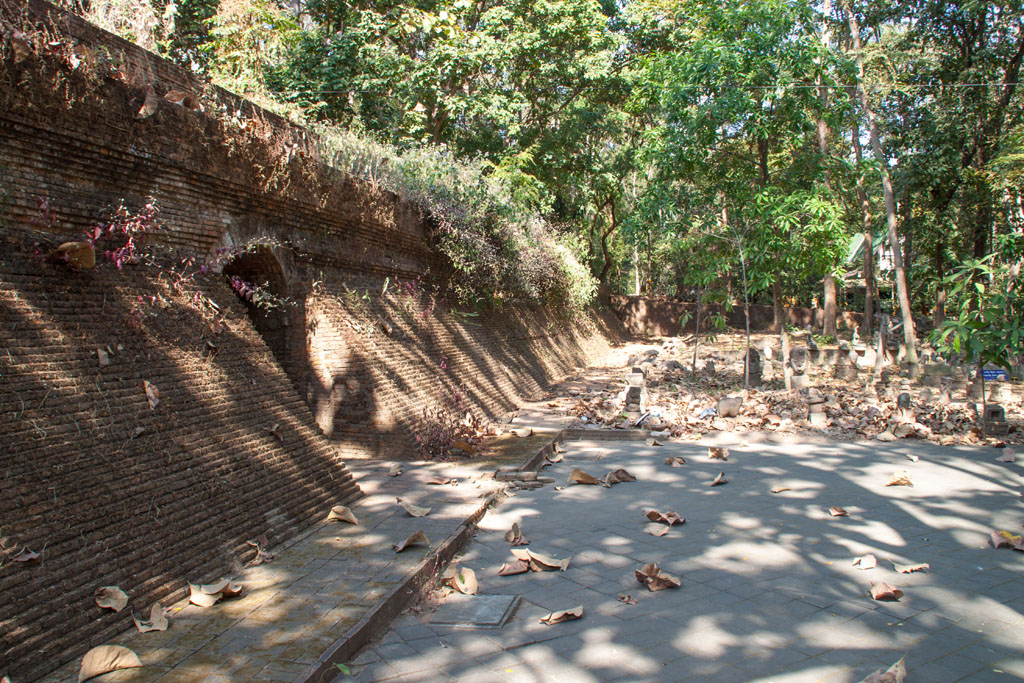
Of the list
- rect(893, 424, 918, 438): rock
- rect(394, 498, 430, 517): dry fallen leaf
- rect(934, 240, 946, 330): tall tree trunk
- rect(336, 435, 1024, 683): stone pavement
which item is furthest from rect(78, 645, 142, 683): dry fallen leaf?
rect(934, 240, 946, 330): tall tree trunk

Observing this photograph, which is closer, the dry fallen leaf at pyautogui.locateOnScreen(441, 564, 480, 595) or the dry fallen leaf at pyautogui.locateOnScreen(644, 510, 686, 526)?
the dry fallen leaf at pyautogui.locateOnScreen(441, 564, 480, 595)

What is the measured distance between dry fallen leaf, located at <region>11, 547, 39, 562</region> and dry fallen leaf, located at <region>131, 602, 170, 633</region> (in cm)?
56

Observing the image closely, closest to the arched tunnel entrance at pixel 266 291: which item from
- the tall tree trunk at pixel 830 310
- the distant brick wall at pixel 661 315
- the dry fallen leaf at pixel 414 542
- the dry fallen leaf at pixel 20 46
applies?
the dry fallen leaf at pixel 20 46

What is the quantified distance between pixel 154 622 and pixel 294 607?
680 millimetres

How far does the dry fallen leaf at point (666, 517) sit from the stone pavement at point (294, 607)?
1.55m

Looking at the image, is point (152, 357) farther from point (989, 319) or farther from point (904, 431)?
point (904, 431)

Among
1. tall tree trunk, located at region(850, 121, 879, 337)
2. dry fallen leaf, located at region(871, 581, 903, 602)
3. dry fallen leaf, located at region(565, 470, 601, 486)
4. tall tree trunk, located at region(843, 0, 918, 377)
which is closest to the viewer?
dry fallen leaf, located at region(871, 581, 903, 602)

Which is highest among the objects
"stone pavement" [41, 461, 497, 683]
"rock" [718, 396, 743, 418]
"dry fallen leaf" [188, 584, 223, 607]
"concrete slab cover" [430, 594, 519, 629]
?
"dry fallen leaf" [188, 584, 223, 607]

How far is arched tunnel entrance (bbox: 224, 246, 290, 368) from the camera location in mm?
6414

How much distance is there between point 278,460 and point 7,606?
2.23 m

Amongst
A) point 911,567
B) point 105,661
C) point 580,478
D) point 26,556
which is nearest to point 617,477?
point 580,478

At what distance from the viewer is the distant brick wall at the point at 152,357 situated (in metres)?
3.31

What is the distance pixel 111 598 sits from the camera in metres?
3.25

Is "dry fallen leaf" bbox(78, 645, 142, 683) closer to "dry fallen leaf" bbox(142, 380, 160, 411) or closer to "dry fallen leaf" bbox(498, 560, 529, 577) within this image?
"dry fallen leaf" bbox(142, 380, 160, 411)
